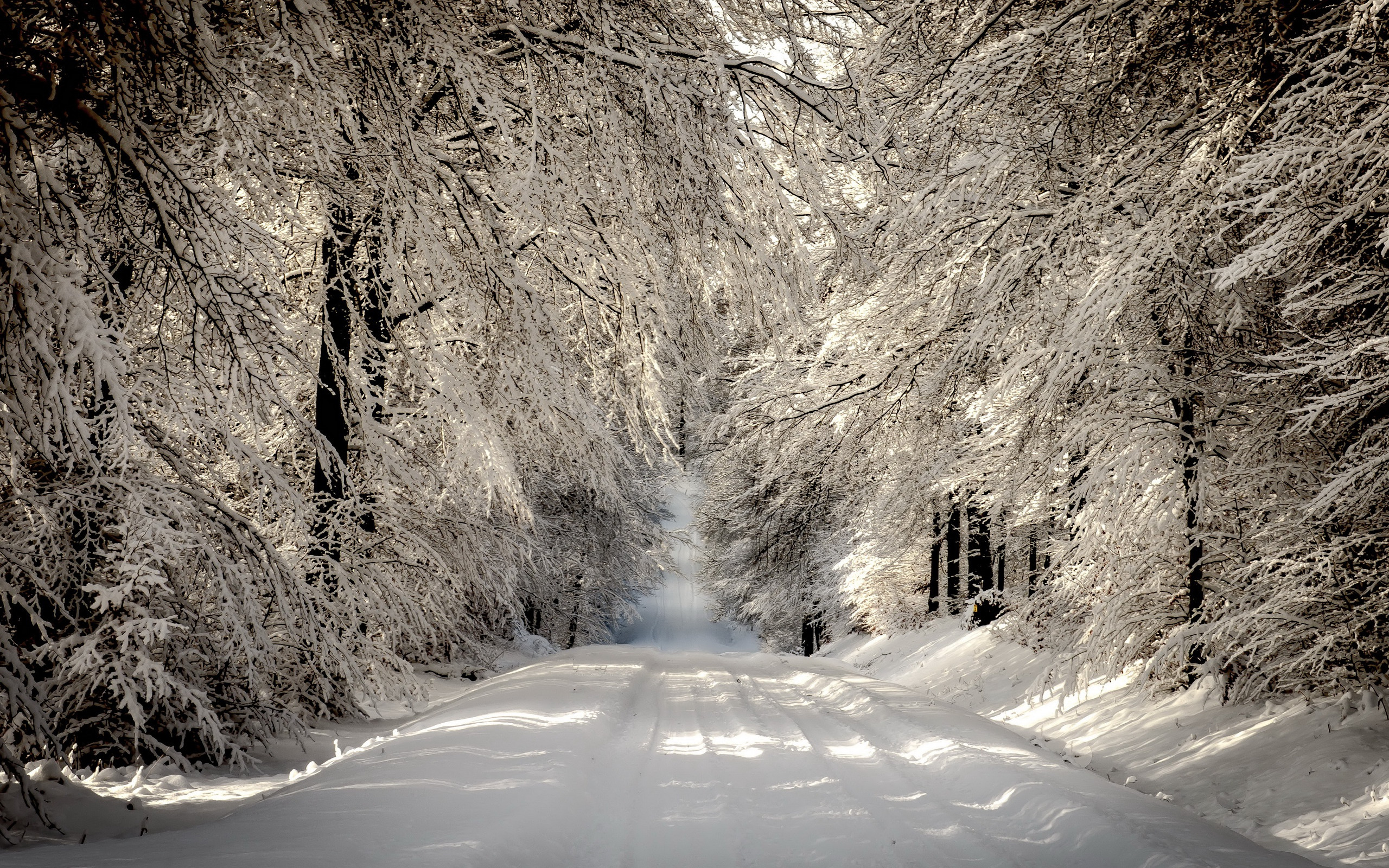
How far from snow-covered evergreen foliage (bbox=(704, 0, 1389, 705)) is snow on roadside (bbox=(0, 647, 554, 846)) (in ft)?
15.6

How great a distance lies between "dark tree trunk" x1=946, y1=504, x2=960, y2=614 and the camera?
1636 centimetres

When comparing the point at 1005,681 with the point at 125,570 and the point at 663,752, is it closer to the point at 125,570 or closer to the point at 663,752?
the point at 663,752

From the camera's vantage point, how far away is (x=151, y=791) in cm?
508

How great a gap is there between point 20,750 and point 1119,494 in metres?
8.32

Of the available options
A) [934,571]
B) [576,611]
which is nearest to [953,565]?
[934,571]

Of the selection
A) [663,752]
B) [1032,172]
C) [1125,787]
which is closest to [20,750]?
[663,752]

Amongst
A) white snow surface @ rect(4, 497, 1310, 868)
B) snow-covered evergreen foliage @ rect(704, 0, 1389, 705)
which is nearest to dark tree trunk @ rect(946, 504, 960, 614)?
snow-covered evergreen foliage @ rect(704, 0, 1389, 705)

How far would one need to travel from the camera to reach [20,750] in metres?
4.67

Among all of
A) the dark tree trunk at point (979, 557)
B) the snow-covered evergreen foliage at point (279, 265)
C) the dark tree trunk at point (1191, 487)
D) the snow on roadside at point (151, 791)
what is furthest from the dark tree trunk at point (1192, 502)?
the dark tree trunk at point (979, 557)

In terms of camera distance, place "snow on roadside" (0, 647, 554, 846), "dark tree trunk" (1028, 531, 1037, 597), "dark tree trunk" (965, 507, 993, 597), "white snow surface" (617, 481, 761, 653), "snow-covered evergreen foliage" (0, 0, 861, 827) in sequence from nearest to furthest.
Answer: "snow-covered evergreen foliage" (0, 0, 861, 827), "snow on roadside" (0, 647, 554, 846), "dark tree trunk" (1028, 531, 1037, 597), "dark tree trunk" (965, 507, 993, 597), "white snow surface" (617, 481, 761, 653)

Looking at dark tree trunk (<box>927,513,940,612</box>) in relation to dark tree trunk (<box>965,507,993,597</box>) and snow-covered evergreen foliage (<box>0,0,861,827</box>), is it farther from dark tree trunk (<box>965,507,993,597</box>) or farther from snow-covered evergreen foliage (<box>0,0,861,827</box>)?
snow-covered evergreen foliage (<box>0,0,861,827</box>)

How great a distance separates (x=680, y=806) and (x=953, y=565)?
1480 centimetres

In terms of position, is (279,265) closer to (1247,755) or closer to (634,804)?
(634,804)

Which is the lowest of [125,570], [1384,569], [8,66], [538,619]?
[538,619]
